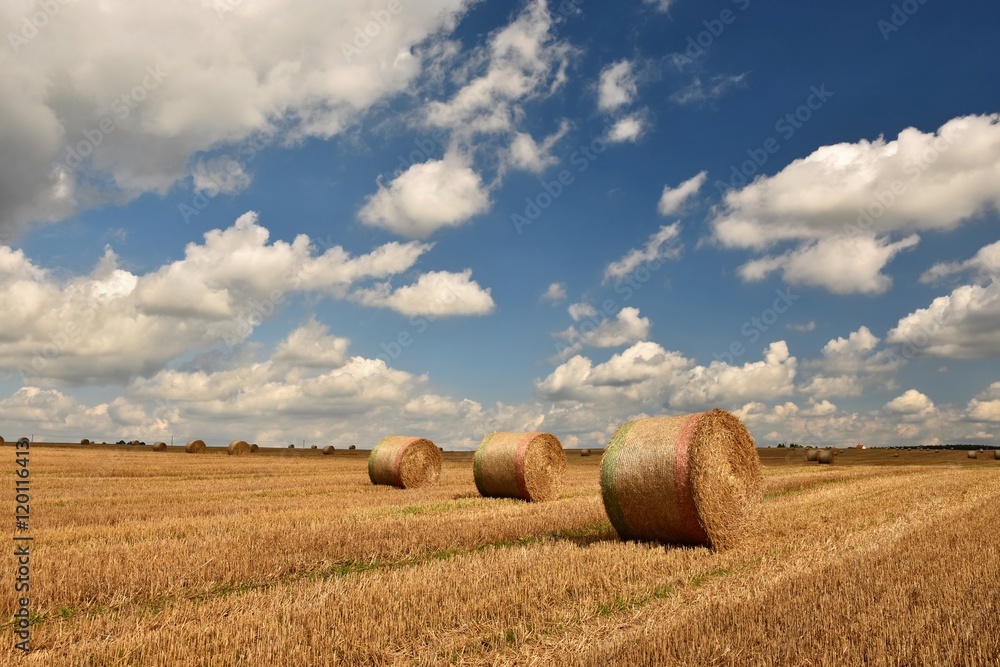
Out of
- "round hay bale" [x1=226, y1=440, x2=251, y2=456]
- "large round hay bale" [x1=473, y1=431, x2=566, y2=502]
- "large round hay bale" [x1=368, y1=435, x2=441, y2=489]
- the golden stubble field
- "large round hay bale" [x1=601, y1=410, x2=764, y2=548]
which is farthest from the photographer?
"round hay bale" [x1=226, y1=440, x2=251, y2=456]

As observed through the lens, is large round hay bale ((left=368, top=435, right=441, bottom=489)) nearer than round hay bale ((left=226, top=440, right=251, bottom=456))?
Yes

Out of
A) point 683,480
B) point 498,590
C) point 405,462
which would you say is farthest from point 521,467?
point 498,590

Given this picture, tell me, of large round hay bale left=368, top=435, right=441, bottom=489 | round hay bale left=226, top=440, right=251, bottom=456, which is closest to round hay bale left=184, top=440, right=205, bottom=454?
round hay bale left=226, top=440, right=251, bottom=456

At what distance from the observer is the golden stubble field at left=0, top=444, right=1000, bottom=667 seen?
5.11 m

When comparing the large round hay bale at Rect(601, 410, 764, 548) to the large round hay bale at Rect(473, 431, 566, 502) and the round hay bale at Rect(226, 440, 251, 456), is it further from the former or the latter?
the round hay bale at Rect(226, 440, 251, 456)

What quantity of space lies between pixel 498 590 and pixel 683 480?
4010mm

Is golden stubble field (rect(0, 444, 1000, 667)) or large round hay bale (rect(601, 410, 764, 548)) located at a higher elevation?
large round hay bale (rect(601, 410, 764, 548))

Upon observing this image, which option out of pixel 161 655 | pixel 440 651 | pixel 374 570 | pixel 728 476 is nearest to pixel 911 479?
pixel 728 476

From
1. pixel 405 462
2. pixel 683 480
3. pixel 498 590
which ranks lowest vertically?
pixel 498 590

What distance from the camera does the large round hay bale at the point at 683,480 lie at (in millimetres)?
9586

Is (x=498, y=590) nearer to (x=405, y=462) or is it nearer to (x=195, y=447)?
(x=405, y=462)

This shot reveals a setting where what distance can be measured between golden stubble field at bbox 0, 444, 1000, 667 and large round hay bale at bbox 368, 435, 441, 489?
766 cm

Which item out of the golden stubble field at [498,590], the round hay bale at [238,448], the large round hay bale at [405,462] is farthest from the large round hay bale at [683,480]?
the round hay bale at [238,448]

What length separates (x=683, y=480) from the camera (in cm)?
959
